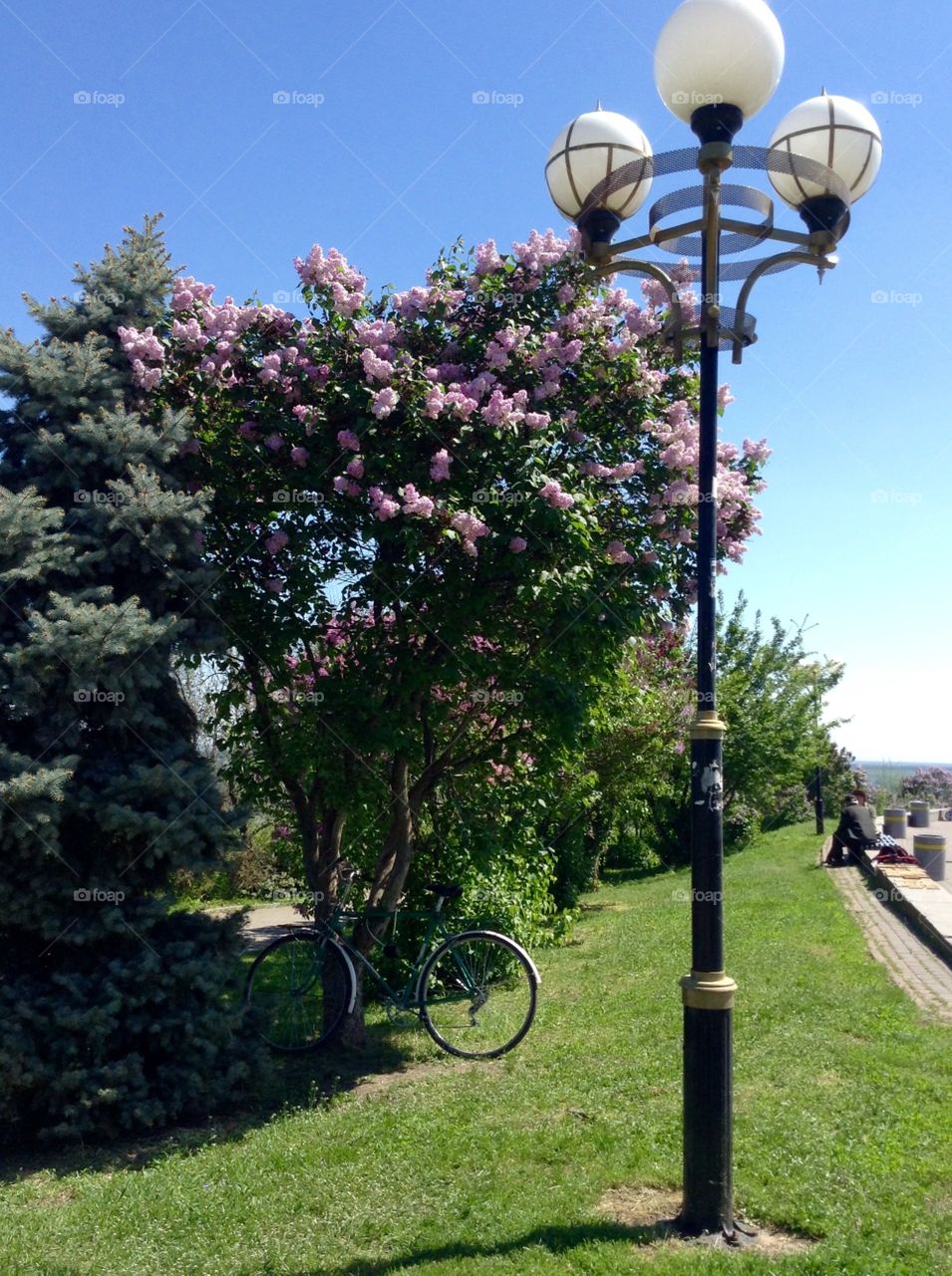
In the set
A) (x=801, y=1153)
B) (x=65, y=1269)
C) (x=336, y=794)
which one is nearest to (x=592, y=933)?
(x=336, y=794)

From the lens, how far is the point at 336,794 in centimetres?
727

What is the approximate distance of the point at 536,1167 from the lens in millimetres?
4926

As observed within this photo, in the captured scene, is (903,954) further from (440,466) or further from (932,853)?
(440,466)

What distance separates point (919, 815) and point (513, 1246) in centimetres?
2435

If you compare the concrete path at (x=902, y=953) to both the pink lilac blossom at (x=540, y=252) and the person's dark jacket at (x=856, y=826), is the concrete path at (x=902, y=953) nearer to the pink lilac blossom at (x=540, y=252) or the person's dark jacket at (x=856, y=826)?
the person's dark jacket at (x=856, y=826)

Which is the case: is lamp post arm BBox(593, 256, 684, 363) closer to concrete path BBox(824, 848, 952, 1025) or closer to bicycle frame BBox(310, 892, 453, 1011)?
bicycle frame BBox(310, 892, 453, 1011)

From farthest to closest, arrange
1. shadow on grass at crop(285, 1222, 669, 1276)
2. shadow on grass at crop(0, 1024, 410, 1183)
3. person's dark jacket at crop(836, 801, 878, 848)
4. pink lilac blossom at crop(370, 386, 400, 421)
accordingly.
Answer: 1. person's dark jacket at crop(836, 801, 878, 848)
2. pink lilac blossom at crop(370, 386, 400, 421)
3. shadow on grass at crop(0, 1024, 410, 1183)
4. shadow on grass at crop(285, 1222, 669, 1276)

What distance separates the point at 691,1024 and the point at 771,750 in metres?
21.0

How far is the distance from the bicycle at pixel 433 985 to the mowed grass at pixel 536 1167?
0.69 ft

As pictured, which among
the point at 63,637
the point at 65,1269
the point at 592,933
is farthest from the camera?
the point at 592,933

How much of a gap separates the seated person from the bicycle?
38.7ft

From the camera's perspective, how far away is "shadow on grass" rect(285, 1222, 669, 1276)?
157 inches

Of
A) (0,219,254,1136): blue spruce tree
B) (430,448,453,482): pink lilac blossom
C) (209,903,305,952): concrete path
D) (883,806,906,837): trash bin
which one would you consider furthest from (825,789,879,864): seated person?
(0,219,254,1136): blue spruce tree

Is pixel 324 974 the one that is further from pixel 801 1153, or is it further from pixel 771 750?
pixel 771 750
